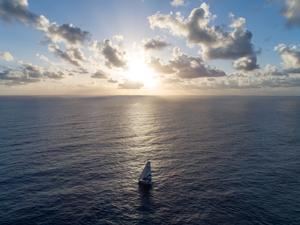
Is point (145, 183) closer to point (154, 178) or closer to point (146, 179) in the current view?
point (146, 179)

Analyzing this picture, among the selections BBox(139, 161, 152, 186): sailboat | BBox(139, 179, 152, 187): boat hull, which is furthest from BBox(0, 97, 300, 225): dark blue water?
BBox(139, 161, 152, 186): sailboat

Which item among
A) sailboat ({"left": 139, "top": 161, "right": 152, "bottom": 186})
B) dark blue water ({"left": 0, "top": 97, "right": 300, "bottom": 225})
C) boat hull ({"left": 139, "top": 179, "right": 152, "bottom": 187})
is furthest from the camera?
sailboat ({"left": 139, "top": 161, "right": 152, "bottom": 186})

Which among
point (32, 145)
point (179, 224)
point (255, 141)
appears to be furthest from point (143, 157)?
point (255, 141)

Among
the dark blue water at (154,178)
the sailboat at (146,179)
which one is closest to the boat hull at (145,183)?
the sailboat at (146,179)

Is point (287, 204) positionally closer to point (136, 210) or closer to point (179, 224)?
point (179, 224)

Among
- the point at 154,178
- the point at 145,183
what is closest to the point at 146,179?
the point at 145,183

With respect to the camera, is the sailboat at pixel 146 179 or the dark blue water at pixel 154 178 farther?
the sailboat at pixel 146 179

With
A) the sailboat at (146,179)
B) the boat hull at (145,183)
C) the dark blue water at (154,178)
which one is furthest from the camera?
the sailboat at (146,179)

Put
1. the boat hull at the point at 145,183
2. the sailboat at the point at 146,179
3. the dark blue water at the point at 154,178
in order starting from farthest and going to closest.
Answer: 1. the sailboat at the point at 146,179
2. the boat hull at the point at 145,183
3. the dark blue water at the point at 154,178

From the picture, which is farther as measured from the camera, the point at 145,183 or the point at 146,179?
the point at 146,179

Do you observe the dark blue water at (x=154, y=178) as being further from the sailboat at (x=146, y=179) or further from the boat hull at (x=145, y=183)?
the sailboat at (x=146, y=179)

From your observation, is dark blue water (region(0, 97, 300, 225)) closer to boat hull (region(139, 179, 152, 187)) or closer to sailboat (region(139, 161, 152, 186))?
boat hull (region(139, 179, 152, 187))
